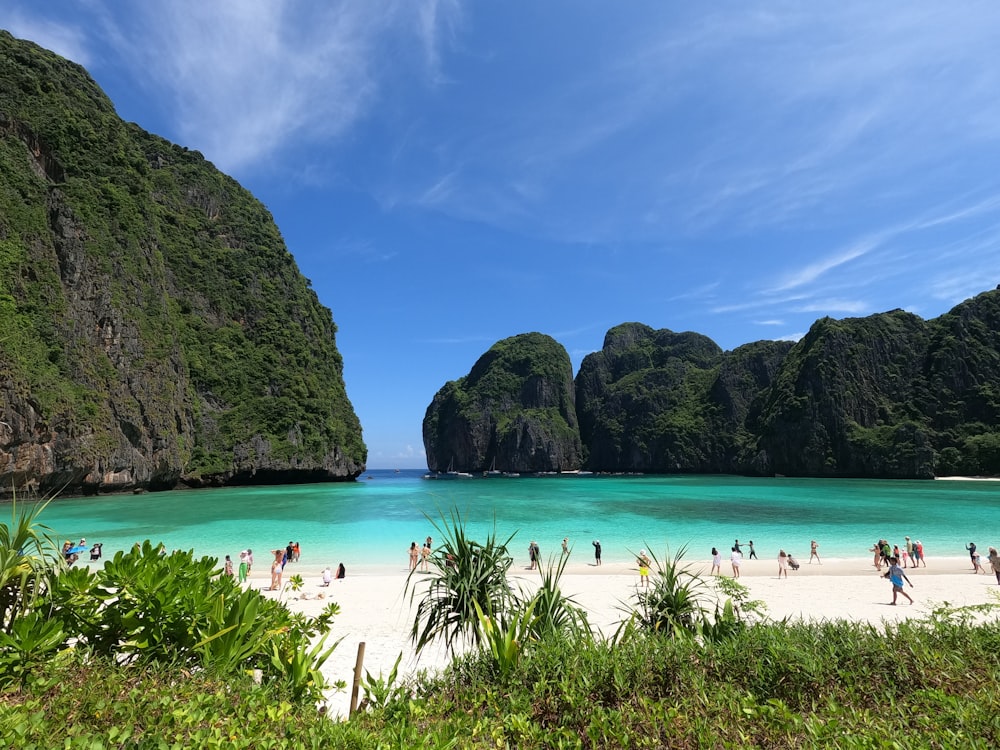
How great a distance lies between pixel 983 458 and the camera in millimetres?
72688

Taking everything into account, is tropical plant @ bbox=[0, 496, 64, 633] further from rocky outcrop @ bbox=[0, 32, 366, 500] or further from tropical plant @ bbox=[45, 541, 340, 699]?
rocky outcrop @ bbox=[0, 32, 366, 500]

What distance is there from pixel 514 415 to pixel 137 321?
98973 mm

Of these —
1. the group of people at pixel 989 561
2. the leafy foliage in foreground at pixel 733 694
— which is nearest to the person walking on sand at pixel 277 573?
the leafy foliage in foreground at pixel 733 694

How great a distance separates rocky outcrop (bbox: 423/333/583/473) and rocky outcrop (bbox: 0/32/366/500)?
58.0 m

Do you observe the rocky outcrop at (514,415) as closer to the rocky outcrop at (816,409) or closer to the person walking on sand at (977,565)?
the rocky outcrop at (816,409)

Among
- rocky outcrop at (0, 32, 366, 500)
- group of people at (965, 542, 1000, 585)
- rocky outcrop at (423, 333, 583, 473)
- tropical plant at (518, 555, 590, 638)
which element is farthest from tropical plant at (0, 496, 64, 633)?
rocky outcrop at (423, 333, 583, 473)

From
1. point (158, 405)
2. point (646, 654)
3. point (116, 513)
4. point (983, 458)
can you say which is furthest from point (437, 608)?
point (983, 458)

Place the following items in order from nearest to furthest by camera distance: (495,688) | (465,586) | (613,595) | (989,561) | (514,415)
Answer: (495,688) → (465,586) → (613,595) → (989,561) → (514,415)

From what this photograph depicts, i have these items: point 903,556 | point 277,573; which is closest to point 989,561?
point 903,556

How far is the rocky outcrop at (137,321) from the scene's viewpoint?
37.7m

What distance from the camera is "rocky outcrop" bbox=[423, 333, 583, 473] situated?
129 meters

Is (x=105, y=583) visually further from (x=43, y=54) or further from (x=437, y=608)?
(x=43, y=54)

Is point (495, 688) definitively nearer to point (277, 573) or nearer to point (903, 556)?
point (277, 573)

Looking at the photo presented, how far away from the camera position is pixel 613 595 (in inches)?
500
